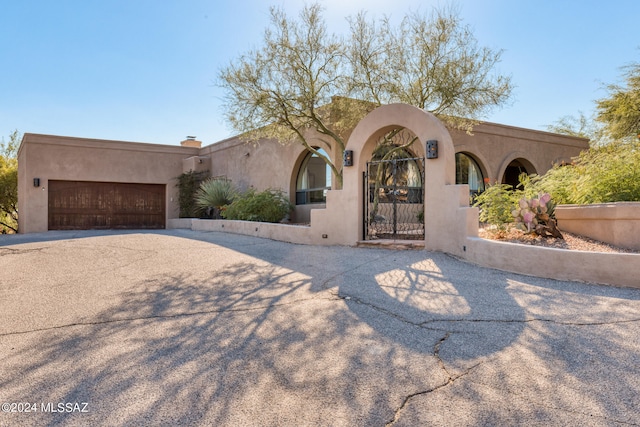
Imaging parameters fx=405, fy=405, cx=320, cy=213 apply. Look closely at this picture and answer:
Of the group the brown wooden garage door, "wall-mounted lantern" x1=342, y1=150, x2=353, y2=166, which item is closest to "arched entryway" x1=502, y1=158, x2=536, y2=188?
"wall-mounted lantern" x1=342, y1=150, x2=353, y2=166

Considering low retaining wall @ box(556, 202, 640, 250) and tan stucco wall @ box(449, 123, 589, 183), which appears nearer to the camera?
low retaining wall @ box(556, 202, 640, 250)

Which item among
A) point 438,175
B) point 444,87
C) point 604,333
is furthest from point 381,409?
point 444,87

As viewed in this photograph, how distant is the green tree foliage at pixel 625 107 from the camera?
13.8m

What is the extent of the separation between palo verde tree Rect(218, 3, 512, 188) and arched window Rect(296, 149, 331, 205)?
134 inches

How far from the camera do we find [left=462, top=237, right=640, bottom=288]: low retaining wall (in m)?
5.21

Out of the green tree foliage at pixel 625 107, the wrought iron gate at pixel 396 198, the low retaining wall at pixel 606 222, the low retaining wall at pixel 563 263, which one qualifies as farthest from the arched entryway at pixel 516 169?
the low retaining wall at pixel 563 263

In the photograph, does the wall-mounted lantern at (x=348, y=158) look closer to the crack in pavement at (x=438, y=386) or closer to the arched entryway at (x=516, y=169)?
the crack in pavement at (x=438, y=386)

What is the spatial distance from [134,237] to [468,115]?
985 centimetres

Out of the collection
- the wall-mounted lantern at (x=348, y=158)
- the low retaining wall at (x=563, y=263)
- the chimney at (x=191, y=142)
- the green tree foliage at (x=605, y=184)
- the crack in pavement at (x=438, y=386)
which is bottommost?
the crack in pavement at (x=438, y=386)

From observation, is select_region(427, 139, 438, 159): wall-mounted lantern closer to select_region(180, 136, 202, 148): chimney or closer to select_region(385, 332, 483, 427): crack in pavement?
select_region(385, 332, 483, 427): crack in pavement

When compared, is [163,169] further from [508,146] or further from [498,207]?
[508,146]

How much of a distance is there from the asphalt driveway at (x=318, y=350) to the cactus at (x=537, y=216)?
1467mm

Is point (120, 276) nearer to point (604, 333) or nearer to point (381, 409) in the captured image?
point (381, 409)

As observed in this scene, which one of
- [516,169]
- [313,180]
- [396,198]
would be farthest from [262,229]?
[516,169]
